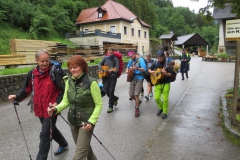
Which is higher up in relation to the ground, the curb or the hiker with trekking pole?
the hiker with trekking pole

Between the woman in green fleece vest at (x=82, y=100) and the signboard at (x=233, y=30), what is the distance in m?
3.56

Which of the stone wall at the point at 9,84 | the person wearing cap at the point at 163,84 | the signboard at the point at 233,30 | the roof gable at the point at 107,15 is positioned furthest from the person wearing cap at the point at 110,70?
the roof gable at the point at 107,15

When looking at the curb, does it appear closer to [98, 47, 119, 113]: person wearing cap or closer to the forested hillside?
[98, 47, 119, 113]: person wearing cap

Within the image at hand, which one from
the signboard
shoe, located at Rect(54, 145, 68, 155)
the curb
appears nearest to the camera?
shoe, located at Rect(54, 145, 68, 155)

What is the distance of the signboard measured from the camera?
465 centimetres

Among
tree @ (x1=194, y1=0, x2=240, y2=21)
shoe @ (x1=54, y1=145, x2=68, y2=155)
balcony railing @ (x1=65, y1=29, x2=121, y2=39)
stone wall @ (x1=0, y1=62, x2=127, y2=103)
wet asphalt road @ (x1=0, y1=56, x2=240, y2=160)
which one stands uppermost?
balcony railing @ (x1=65, y1=29, x2=121, y2=39)

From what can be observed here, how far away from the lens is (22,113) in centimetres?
654

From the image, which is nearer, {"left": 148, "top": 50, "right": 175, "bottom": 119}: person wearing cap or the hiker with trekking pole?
the hiker with trekking pole

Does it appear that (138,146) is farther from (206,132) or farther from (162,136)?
(206,132)

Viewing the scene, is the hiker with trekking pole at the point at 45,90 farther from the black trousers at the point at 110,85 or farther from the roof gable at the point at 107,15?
the roof gable at the point at 107,15

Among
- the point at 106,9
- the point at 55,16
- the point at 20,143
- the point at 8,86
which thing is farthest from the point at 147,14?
the point at 20,143

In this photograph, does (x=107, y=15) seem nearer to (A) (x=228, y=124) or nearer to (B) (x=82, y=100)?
(A) (x=228, y=124)

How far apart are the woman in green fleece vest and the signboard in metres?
3.56

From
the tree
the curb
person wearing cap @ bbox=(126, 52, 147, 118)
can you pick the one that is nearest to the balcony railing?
the tree
